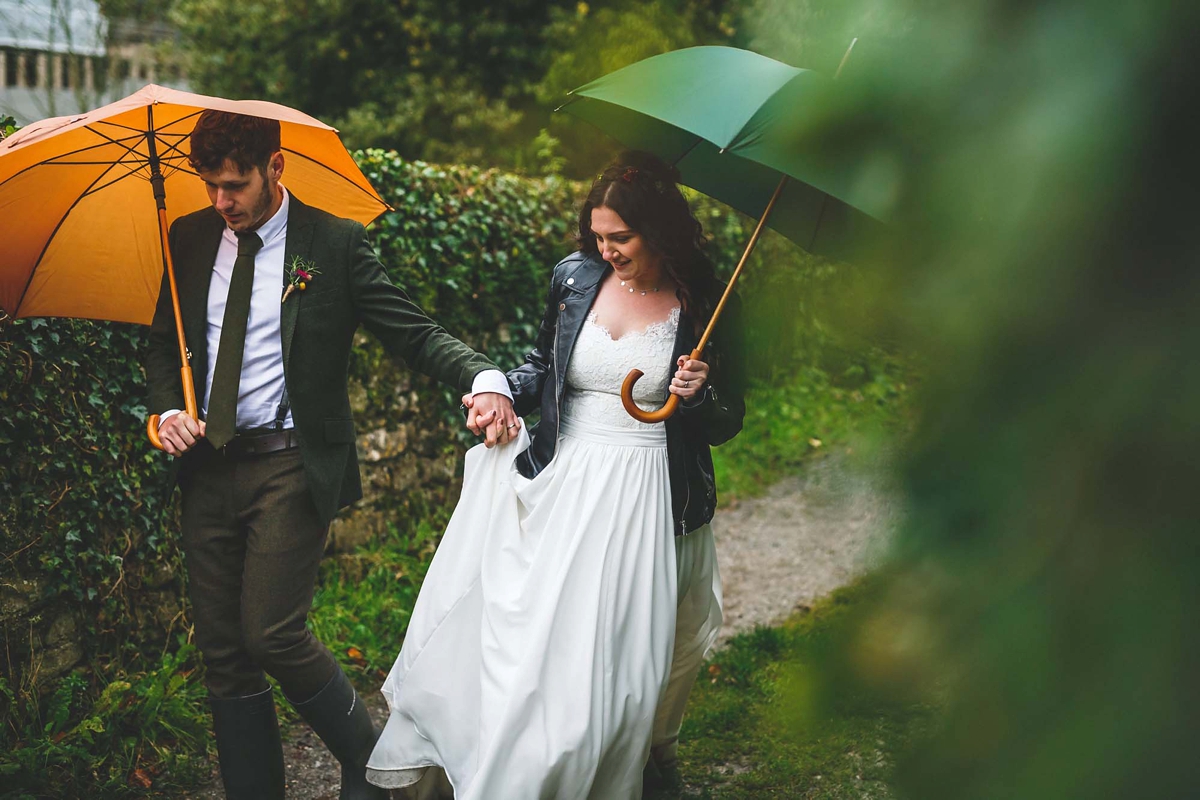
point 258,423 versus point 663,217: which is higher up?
point 663,217

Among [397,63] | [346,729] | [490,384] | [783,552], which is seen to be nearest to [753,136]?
[490,384]

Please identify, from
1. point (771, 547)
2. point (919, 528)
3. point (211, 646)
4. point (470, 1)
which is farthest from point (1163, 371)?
point (470, 1)

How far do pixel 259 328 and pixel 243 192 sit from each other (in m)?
0.39

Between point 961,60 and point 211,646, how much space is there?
9.11ft

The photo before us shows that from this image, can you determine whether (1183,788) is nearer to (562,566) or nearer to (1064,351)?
(1064,351)

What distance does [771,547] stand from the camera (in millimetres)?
6797

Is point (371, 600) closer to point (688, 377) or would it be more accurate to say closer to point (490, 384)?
point (490, 384)

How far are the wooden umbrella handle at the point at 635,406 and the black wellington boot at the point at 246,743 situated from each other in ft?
4.59

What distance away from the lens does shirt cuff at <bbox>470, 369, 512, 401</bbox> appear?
3.17 m

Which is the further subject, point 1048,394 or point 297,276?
point 297,276

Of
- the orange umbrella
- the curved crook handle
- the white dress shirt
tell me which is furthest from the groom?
the curved crook handle

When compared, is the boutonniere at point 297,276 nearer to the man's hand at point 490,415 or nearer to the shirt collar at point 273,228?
the shirt collar at point 273,228

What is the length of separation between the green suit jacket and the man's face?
0.11 metres

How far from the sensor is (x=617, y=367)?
3246mm
